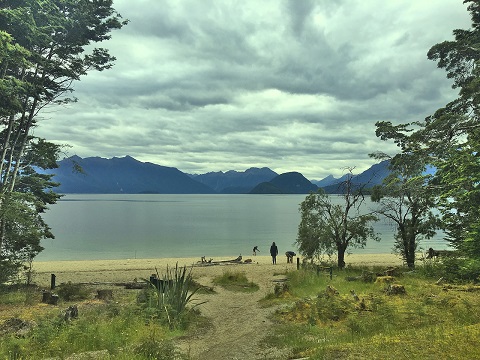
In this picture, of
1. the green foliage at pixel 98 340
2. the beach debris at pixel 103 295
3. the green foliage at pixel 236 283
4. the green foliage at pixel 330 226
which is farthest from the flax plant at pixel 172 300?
the green foliage at pixel 330 226

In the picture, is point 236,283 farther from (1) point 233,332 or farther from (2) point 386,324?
(2) point 386,324

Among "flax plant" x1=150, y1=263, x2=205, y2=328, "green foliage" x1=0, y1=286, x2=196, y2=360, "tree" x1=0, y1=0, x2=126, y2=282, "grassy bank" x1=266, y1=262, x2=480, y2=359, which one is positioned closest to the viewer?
"grassy bank" x1=266, y1=262, x2=480, y2=359

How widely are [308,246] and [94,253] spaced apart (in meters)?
38.4

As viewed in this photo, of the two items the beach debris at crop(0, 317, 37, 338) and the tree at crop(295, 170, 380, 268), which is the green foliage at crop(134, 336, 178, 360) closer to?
the beach debris at crop(0, 317, 37, 338)

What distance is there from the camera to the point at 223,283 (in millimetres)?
22234

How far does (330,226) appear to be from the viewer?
2738cm

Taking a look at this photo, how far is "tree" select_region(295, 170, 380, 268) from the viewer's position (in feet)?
88.0

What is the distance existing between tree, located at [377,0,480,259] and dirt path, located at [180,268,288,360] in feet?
23.8

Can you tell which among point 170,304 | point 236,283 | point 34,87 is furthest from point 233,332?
point 34,87

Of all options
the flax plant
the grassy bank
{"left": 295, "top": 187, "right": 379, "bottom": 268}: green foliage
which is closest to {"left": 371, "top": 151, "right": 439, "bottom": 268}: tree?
{"left": 295, "top": 187, "right": 379, "bottom": 268}: green foliage

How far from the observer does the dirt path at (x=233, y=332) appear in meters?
8.36

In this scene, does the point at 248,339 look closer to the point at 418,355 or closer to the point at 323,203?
the point at 418,355

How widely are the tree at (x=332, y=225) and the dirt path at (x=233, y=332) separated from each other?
1089cm

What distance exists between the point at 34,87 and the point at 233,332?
51.7ft
